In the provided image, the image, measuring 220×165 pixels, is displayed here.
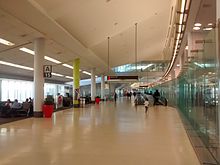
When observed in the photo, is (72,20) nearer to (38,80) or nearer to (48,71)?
(48,71)

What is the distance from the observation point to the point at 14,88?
35.2 meters

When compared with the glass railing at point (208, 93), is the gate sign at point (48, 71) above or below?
above

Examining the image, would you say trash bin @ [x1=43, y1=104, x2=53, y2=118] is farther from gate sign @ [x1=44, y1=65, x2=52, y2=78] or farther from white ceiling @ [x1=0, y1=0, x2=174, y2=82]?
white ceiling @ [x1=0, y1=0, x2=174, y2=82]

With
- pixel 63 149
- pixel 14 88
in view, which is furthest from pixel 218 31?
pixel 14 88

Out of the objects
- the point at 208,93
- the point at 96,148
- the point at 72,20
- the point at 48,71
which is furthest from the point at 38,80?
the point at 208,93

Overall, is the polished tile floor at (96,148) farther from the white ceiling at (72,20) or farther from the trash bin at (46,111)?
the trash bin at (46,111)

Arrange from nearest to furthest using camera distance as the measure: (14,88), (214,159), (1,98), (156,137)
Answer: (214,159), (156,137), (1,98), (14,88)

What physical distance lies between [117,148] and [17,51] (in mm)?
13489

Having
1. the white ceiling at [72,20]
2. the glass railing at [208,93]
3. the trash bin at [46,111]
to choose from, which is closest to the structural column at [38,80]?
the trash bin at [46,111]

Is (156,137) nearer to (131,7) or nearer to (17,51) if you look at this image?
(131,7)

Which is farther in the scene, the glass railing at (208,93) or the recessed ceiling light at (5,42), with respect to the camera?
the recessed ceiling light at (5,42)

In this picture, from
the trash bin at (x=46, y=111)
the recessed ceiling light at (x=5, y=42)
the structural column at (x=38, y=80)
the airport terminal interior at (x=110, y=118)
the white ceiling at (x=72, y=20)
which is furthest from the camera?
the trash bin at (x=46, y=111)

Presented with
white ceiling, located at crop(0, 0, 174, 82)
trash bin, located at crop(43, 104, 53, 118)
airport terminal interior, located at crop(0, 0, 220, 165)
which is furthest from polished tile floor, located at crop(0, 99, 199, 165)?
trash bin, located at crop(43, 104, 53, 118)

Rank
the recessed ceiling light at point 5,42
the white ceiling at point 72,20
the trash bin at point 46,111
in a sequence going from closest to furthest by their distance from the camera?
the white ceiling at point 72,20, the recessed ceiling light at point 5,42, the trash bin at point 46,111
